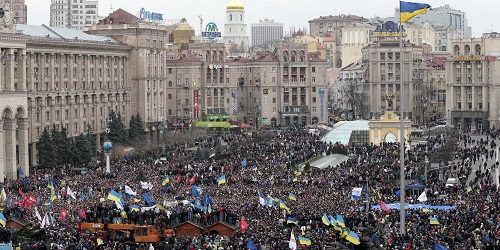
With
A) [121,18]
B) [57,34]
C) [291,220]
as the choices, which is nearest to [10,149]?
[57,34]

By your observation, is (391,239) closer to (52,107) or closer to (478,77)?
(52,107)

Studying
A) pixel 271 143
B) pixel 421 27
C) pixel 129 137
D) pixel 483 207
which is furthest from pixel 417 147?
pixel 421 27

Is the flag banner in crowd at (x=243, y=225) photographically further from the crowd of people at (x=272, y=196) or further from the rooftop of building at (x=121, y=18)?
the rooftop of building at (x=121, y=18)

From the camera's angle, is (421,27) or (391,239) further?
(421,27)

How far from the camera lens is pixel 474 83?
110 metres

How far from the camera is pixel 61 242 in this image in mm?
41906

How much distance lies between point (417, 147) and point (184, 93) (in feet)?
151

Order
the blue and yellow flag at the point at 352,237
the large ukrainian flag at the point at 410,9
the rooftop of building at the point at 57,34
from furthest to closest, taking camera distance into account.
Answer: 1. the rooftop of building at the point at 57,34
2. the large ukrainian flag at the point at 410,9
3. the blue and yellow flag at the point at 352,237

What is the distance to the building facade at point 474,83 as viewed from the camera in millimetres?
109312

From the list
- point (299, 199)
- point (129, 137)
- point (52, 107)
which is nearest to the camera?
point (299, 199)

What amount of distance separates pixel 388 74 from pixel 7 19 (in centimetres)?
6125

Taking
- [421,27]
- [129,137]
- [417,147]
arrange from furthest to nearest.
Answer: [421,27] → [129,137] → [417,147]

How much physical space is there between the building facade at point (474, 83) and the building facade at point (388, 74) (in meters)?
12.6

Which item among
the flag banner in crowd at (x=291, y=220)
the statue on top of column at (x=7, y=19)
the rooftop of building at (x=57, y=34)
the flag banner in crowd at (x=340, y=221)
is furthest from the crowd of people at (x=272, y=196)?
the rooftop of building at (x=57, y=34)
